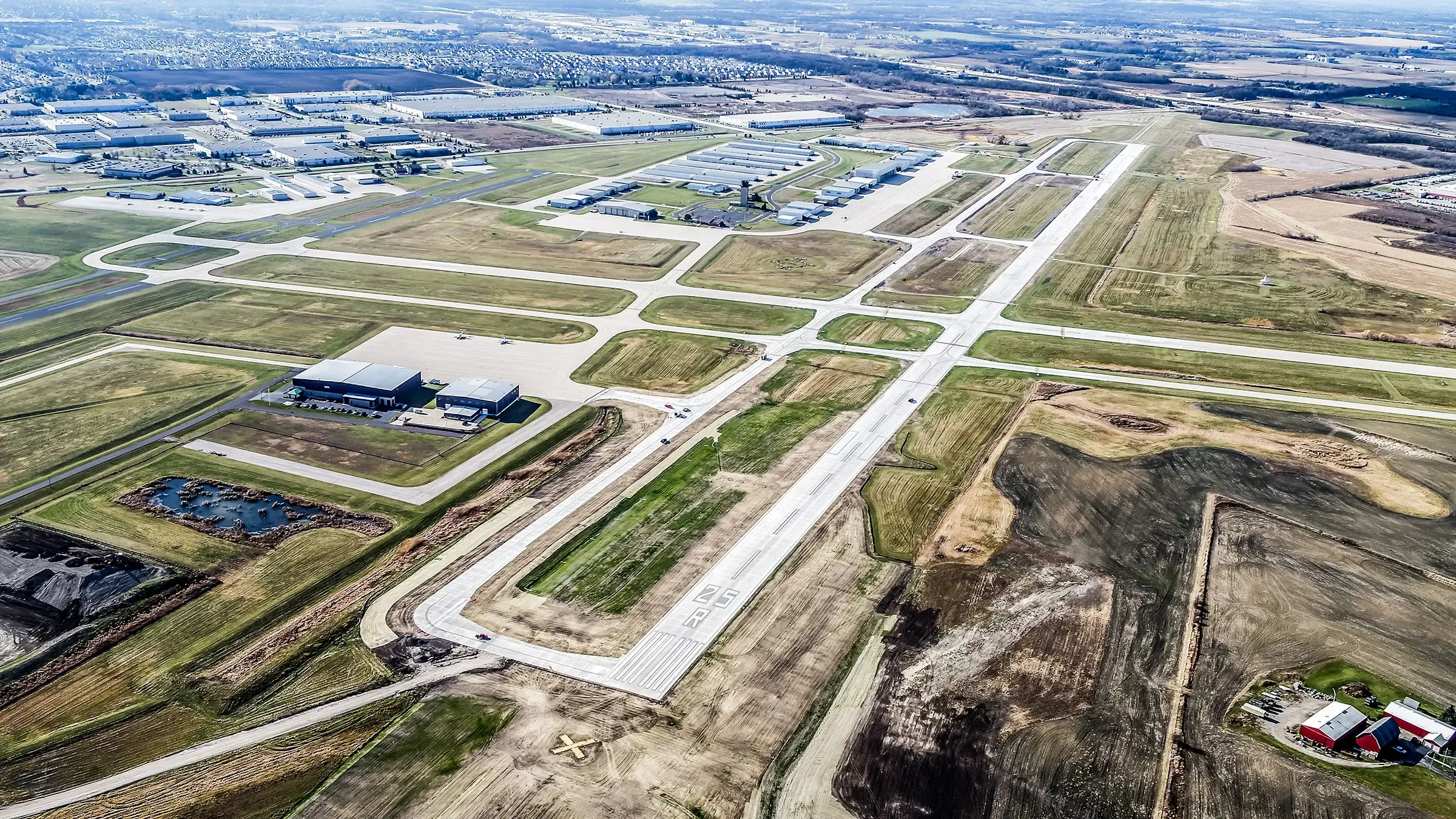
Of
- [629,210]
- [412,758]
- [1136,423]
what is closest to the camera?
[412,758]

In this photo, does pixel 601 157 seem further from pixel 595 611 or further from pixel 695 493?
pixel 595 611

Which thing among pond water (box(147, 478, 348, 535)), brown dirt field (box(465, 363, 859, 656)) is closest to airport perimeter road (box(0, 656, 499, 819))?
brown dirt field (box(465, 363, 859, 656))

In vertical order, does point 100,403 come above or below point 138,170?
below

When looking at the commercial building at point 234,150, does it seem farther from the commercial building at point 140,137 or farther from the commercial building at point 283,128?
the commercial building at point 283,128

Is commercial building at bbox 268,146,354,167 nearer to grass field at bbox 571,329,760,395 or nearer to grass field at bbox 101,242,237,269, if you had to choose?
grass field at bbox 101,242,237,269

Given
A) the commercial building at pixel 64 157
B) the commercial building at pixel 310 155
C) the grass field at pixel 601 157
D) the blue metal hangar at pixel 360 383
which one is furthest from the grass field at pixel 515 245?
the commercial building at pixel 64 157

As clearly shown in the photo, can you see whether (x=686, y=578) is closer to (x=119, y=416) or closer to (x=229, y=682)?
(x=229, y=682)

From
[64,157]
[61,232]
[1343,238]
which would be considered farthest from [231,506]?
[64,157]
